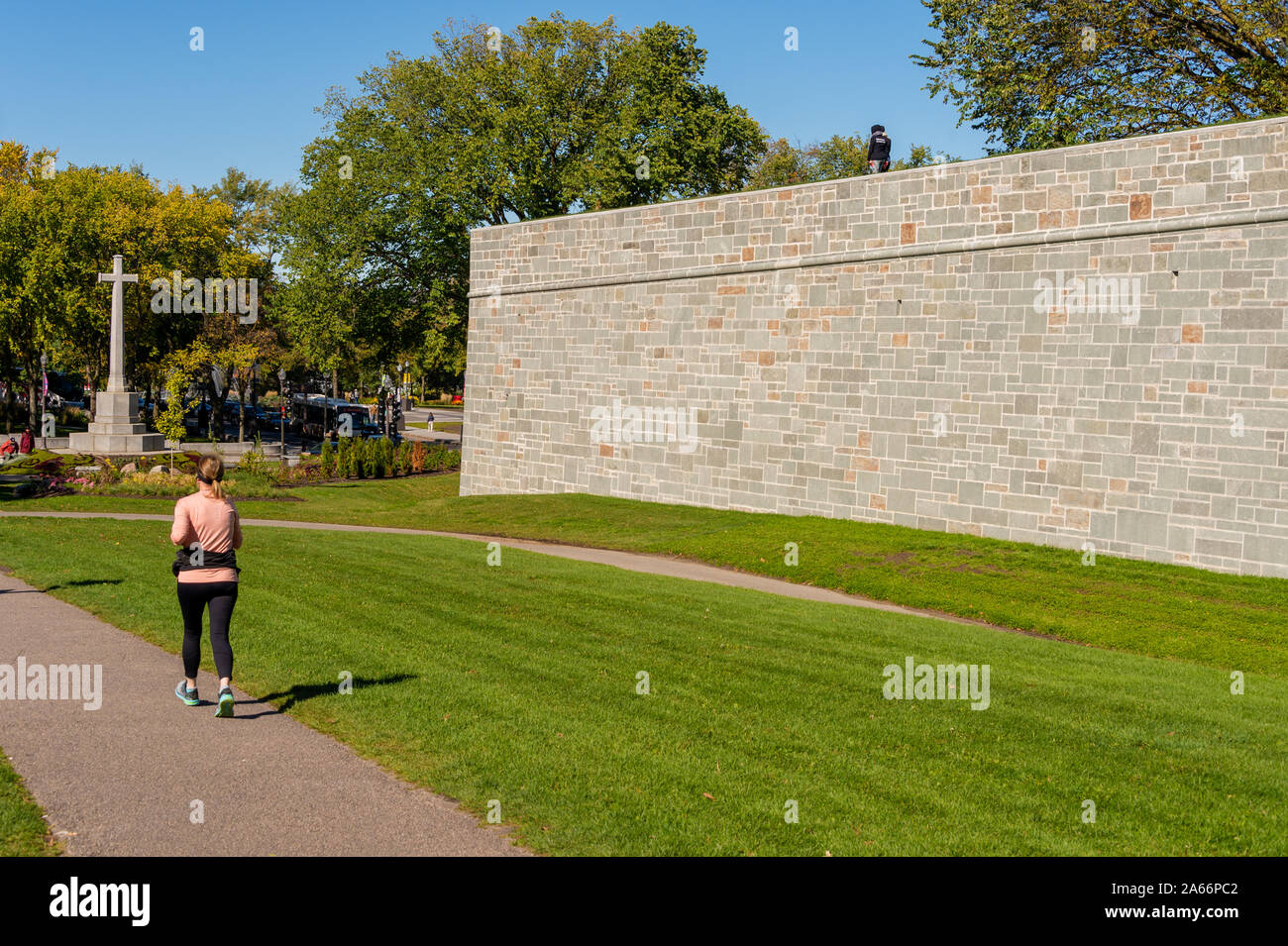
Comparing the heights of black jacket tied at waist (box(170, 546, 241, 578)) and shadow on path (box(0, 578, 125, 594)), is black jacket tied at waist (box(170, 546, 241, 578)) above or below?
above

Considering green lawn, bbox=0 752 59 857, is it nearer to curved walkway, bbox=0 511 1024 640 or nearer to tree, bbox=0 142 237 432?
curved walkway, bbox=0 511 1024 640

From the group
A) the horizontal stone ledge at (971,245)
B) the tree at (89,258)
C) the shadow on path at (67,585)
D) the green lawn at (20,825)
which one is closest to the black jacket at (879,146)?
the horizontal stone ledge at (971,245)

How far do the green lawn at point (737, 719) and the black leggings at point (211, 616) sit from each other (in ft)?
2.32

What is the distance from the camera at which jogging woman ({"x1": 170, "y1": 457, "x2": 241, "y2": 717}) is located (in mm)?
8242

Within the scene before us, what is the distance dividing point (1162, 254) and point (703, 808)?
14993 mm

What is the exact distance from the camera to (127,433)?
41.3 m

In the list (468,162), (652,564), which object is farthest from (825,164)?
(652,564)

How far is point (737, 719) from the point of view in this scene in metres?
8.56

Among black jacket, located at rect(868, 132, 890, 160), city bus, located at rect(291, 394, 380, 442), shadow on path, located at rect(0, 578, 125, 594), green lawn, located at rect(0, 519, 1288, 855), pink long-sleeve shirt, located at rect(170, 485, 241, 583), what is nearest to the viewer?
green lawn, located at rect(0, 519, 1288, 855)

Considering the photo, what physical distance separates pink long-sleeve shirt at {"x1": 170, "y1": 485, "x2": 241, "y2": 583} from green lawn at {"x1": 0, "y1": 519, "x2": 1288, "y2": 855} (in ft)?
4.19

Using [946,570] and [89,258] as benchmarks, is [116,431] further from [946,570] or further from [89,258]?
[946,570]

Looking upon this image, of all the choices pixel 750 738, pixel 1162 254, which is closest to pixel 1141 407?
pixel 1162 254

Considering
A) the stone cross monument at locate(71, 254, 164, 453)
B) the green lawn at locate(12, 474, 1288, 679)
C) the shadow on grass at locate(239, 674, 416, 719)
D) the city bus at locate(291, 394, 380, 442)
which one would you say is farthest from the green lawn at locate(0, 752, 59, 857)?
the city bus at locate(291, 394, 380, 442)

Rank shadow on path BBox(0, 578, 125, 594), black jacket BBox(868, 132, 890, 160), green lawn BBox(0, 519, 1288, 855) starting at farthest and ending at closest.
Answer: black jacket BBox(868, 132, 890, 160), shadow on path BBox(0, 578, 125, 594), green lawn BBox(0, 519, 1288, 855)
